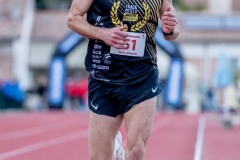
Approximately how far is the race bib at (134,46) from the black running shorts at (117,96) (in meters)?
0.22

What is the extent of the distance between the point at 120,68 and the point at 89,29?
388 mm

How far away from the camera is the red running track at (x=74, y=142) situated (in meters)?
14.2

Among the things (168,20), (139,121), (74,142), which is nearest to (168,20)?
(168,20)

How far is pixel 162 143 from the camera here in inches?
683

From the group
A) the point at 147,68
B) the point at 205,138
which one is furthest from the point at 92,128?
the point at 205,138

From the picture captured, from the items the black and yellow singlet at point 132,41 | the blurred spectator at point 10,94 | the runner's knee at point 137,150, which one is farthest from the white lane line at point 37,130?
the runner's knee at point 137,150

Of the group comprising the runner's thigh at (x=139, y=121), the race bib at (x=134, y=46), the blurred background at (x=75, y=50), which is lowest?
the blurred background at (x=75, y=50)

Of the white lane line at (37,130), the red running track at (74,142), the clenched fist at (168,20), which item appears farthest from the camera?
the white lane line at (37,130)

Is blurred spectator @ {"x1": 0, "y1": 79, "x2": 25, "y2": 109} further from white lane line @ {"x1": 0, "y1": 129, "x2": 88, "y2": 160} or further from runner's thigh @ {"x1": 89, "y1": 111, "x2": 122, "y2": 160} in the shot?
runner's thigh @ {"x1": 89, "y1": 111, "x2": 122, "y2": 160}

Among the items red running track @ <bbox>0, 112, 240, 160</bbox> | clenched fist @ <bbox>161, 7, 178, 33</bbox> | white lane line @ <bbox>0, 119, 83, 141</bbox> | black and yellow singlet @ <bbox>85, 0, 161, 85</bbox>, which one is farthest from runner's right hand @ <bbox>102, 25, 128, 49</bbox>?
white lane line @ <bbox>0, 119, 83, 141</bbox>

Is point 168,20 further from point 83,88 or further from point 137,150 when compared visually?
point 83,88

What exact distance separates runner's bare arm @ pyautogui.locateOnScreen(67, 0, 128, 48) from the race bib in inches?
2.1

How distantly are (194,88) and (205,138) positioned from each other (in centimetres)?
2545

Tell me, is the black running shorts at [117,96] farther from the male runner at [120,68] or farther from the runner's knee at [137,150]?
the runner's knee at [137,150]
